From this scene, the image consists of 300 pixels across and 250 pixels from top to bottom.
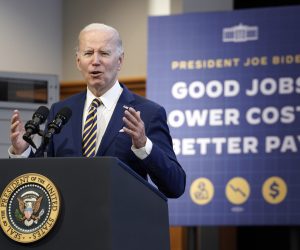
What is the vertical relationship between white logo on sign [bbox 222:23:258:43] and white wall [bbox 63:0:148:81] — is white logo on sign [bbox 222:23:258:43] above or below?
below

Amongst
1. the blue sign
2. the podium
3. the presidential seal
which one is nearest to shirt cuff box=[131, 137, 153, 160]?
the podium

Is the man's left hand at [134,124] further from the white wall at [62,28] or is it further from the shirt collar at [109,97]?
the white wall at [62,28]

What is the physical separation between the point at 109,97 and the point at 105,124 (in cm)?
11

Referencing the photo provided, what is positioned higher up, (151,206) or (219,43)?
(219,43)

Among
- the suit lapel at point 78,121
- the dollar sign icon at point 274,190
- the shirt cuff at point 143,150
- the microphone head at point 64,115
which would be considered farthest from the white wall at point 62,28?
the shirt cuff at point 143,150

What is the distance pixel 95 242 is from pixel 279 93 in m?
3.34

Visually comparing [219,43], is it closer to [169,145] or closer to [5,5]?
[5,5]

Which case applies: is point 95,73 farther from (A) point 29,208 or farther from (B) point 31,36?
(B) point 31,36

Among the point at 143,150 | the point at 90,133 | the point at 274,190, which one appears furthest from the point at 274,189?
the point at 143,150

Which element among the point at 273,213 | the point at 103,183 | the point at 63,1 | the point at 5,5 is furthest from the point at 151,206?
the point at 63,1

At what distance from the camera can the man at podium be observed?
2719 mm

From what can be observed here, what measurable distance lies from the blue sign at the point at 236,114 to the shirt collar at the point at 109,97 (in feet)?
8.05

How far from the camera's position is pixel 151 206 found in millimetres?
2463

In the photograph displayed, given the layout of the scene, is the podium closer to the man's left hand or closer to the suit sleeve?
the man's left hand
